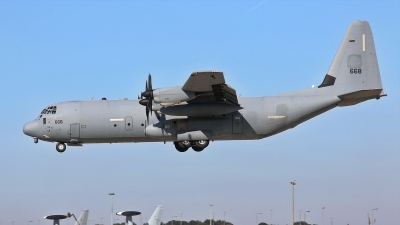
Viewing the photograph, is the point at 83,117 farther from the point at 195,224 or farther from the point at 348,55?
the point at 195,224

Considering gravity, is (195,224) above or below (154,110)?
below

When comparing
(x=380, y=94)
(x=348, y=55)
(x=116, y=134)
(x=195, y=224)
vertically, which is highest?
(x=348, y=55)

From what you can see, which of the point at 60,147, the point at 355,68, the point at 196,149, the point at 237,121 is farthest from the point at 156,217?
the point at 355,68

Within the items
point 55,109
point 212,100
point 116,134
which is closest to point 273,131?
point 212,100

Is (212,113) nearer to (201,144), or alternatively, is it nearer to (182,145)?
(201,144)

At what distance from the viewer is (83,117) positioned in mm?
34531

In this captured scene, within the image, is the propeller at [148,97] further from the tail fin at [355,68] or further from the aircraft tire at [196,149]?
the tail fin at [355,68]

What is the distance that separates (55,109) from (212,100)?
9.66m

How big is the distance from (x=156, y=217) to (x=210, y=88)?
13159 millimetres

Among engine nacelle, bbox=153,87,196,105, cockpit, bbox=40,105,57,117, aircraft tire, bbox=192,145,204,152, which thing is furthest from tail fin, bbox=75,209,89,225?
engine nacelle, bbox=153,87,196,105

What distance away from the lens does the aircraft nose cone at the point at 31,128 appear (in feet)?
116

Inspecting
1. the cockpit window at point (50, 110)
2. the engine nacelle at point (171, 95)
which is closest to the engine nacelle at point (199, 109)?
the engine nacelle at point (171, 95)

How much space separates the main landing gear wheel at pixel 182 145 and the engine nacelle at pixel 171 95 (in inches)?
165

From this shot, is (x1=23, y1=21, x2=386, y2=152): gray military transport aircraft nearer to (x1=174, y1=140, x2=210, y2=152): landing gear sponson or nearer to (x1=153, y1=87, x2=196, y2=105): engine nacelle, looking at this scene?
(x1=174, y1=140, x2=210, y2=152): landing gear sponson
